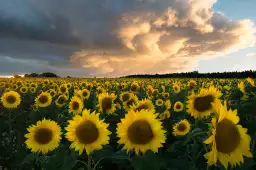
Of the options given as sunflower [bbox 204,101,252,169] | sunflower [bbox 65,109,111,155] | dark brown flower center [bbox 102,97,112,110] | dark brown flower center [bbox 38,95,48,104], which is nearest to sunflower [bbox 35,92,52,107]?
dark brown flower center [bbox 38,95,48,104]

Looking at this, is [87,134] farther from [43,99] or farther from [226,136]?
[43,99]

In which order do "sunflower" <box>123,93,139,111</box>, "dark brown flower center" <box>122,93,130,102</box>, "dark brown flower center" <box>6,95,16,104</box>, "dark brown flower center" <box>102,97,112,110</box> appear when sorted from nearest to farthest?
"dark brown flower center" <box>102,97,112,110</box> < "sunflower" <box>123,93,139,111</box> < "dark brown flower center" <box>122,93,130,102</box> < "dark brown flower center" <box>6,95,16,104</box>

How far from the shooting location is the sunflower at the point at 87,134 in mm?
3248

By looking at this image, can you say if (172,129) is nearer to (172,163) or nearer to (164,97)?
(172,163)

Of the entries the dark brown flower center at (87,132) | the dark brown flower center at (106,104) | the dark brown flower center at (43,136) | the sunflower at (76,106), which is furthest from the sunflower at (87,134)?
the sunflower at (76,106)

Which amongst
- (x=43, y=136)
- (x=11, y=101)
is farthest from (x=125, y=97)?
(x=11, y=101)

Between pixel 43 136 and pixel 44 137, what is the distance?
3cm

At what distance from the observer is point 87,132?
3.30m

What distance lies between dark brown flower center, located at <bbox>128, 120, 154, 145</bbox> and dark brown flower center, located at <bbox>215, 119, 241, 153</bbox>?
0.81 metres

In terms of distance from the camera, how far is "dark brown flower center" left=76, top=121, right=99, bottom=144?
3.26m

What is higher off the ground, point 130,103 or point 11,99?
point 130,103

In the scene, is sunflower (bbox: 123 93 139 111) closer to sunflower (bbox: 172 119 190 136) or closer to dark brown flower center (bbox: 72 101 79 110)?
dark brown flower center (bbox: 72 101 79 110)

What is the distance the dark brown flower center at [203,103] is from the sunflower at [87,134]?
1675mm

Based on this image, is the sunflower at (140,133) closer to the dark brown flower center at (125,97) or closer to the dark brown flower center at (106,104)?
the dark brown flower center at (106,104)
